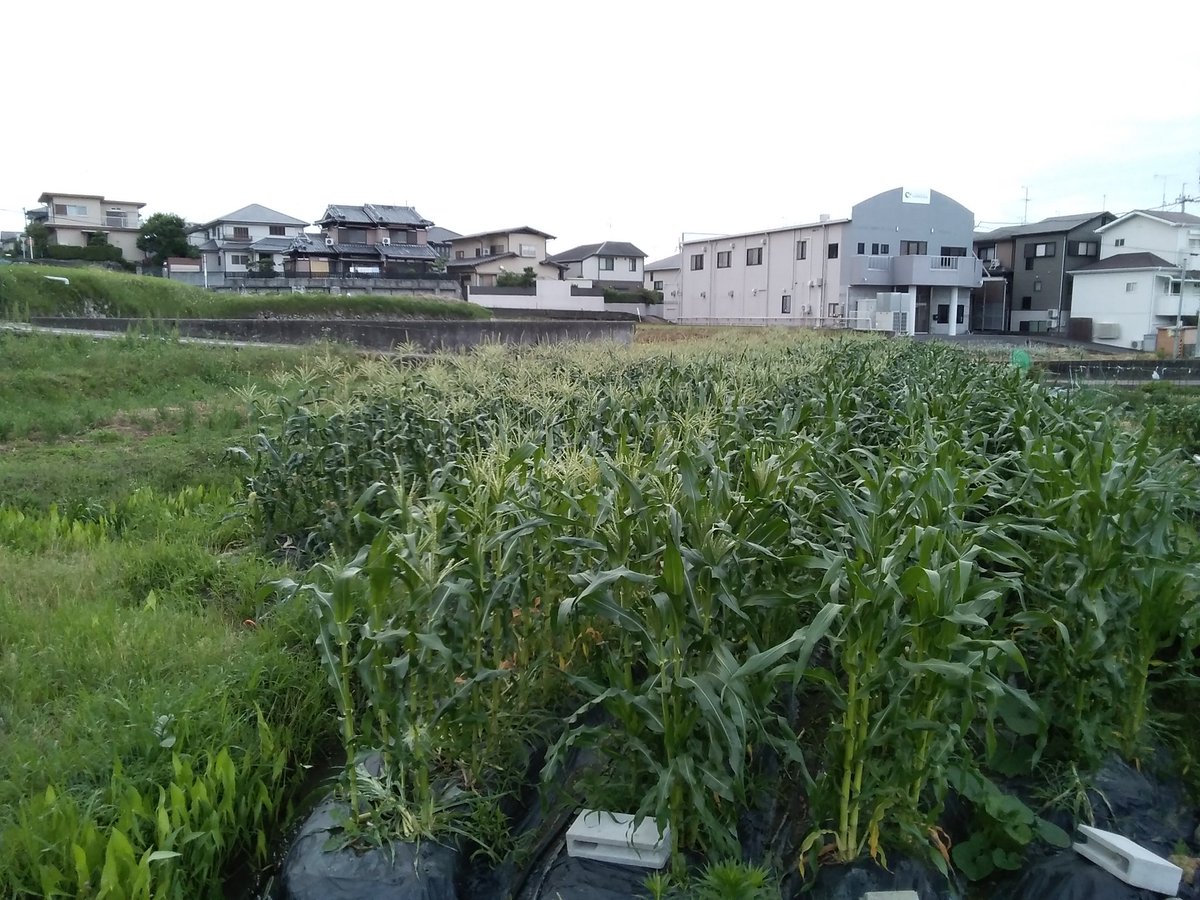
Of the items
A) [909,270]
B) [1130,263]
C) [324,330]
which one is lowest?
[324,330]

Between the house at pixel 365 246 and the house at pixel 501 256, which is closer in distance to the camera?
the house at pixel 365 246

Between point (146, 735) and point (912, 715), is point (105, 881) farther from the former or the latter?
point (912, 715)

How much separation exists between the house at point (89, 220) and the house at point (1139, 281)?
48.9 m

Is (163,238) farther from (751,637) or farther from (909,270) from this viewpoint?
(751,637)

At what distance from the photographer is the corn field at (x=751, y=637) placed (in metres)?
2.48

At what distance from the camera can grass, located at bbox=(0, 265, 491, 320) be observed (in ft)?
66.7

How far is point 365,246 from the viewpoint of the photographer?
138 ft

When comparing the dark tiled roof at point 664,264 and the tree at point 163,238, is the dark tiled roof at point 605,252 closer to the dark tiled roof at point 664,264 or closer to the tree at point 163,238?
the dark tiled roof at point 664,264

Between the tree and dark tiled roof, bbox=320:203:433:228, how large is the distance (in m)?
8.29

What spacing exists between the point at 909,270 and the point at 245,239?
125 ft

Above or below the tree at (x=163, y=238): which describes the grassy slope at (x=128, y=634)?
below

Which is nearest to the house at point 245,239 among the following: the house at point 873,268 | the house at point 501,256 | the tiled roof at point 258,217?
the tiled roof at point 258,217

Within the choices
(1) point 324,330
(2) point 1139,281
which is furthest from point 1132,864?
(2) point 1139,281

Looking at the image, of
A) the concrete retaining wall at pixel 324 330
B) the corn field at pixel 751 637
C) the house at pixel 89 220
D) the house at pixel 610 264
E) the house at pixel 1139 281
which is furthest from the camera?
the house at pixel 610 264
